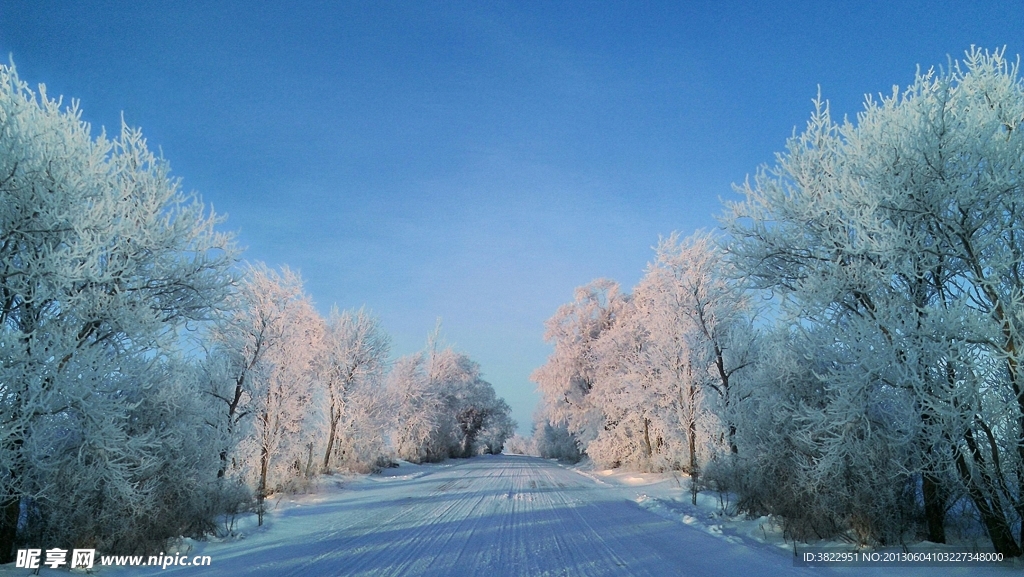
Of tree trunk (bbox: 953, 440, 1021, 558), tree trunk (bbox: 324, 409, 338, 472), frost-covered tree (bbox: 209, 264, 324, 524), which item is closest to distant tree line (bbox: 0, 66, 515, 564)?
frost-covered tree (bbox: 209, 264, 324, 524)

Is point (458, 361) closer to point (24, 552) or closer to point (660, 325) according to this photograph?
point (660, 325)

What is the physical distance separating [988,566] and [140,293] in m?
12.7

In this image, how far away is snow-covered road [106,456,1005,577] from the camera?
6820 mm

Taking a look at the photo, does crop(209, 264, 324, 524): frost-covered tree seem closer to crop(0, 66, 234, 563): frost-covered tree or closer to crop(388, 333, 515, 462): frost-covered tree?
crop(0, 66, 234, 563): frost-covered tree

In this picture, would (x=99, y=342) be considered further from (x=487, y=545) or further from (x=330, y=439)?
(x=330, y=439)

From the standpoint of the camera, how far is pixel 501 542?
8.48 meters

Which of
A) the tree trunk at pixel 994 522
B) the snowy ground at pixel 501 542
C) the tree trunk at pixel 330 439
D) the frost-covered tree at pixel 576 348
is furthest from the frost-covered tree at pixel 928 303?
the frost-covered tree at pixel 576 348

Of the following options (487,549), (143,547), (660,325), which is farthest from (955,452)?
(660,325)

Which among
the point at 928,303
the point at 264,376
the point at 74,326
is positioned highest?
the point at 928,303

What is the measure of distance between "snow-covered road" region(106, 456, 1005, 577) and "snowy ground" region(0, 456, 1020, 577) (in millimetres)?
17

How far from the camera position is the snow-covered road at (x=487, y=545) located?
269 inches

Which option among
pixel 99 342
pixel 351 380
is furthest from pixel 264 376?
pixel 351 380

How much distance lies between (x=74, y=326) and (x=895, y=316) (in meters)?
11.8

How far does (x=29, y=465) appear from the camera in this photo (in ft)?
21.8
